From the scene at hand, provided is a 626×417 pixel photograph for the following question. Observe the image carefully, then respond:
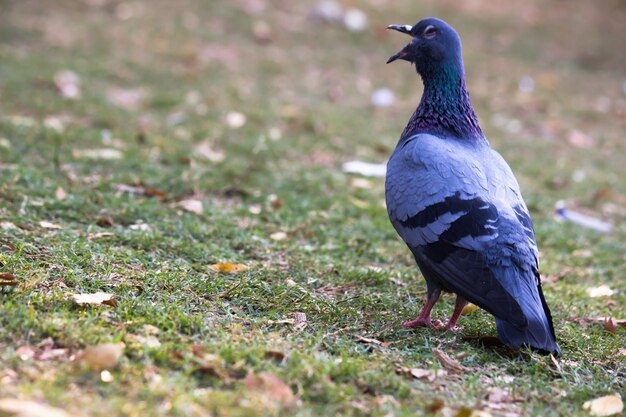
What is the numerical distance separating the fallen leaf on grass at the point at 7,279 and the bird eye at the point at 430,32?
2.60 metres

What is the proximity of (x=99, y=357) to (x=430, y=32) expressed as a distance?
104 inches

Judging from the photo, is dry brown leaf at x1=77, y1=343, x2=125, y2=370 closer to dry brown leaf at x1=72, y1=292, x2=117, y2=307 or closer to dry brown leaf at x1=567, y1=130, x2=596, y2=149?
dry brown leaf at x1=72, y1=292, x2=117, y2=307

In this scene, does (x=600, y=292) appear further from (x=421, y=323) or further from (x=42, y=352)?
(x=42, y=352)

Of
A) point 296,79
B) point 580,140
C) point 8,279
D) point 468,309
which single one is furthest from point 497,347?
point 296,79

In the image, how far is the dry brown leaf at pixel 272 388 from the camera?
104 inches

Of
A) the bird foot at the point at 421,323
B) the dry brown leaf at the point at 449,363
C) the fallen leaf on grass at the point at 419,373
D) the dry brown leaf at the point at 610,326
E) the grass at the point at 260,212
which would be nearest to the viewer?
the grass at the point at 260,212

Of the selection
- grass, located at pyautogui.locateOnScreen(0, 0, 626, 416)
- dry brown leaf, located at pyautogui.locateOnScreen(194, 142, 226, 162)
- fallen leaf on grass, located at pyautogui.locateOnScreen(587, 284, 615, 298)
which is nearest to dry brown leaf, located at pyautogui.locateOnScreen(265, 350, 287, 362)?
grass, located at pyautogui.locateOnScreen(0, 0, 626, 416)

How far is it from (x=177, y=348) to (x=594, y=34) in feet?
37.3

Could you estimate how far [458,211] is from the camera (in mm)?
3451

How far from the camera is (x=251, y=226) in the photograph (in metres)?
5.00

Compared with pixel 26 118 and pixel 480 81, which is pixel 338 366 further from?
pixel 480 81

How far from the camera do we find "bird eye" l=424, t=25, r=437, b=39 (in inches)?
164

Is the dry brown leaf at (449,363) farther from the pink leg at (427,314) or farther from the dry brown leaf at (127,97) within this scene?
the dry brown leaf at (127,97)

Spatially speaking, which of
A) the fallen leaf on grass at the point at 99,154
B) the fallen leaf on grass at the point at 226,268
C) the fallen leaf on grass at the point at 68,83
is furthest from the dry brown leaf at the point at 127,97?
the fallen leaf on grass at the point at 226,268
